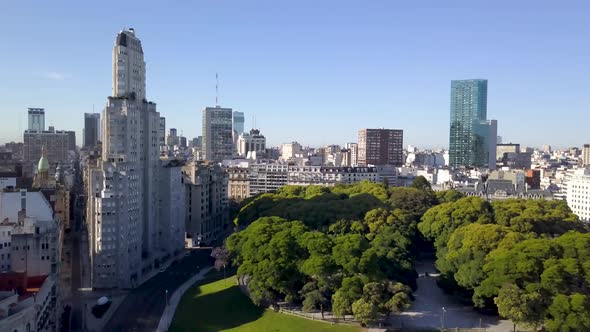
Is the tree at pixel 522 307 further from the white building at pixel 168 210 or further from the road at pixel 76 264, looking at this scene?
the white building at pixel 168 210

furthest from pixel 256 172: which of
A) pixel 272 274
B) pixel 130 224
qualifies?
pixel 272 274

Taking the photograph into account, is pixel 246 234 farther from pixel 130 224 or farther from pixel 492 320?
pixel 492 320

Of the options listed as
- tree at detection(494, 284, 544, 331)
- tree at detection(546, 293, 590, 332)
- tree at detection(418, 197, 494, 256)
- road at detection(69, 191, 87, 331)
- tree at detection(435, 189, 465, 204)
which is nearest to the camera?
tree at detection(546, 293, 590, 332)

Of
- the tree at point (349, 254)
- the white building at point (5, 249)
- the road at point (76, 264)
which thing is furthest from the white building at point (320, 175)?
the white building at point (5, 249)

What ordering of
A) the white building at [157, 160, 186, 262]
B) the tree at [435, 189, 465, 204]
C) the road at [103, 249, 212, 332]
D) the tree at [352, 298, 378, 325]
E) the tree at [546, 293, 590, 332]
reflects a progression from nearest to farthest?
the tree at [546, 293, 590, 332], the tree at [352, 298, 378, 325], the road at [103, 249, 212, 332], the white building at [157, 160, 186, 262], the tree at [435, 189, 465, 204]

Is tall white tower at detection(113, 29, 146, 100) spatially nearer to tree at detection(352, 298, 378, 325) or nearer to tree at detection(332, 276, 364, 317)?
tree at detection(332, 276, 364, 317)

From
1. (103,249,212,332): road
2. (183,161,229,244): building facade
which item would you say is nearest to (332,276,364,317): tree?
(103,249,212,332): road

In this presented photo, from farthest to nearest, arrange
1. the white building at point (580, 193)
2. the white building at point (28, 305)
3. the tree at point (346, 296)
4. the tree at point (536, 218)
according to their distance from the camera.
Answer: the white building at point (580, 193), the tree at point (536, 218), the tree at point (346, 296), the white building at point (28, 305)
